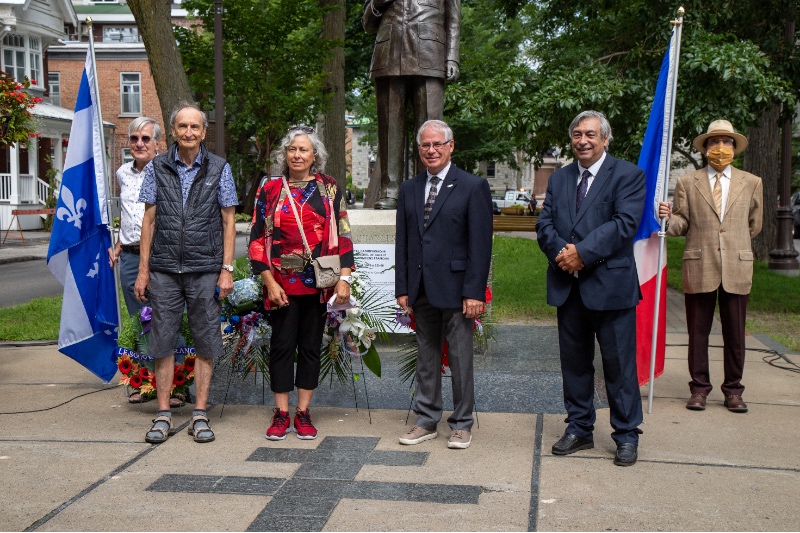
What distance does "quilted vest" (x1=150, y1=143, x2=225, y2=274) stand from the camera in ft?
18.8

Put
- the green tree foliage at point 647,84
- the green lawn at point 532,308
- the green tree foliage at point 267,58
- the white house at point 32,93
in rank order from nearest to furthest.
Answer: the green lawn at point 532,308, the green tree foliage at point 647,84, the green tree foliage at point 267,58, the white house at point 32,93

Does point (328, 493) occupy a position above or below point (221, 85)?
below

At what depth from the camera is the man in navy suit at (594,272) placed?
5.19 m

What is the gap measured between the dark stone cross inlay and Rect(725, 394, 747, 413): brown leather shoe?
95.2 inches

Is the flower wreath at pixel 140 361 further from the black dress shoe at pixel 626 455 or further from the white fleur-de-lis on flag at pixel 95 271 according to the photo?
the black dress shoe at pixel 626 455

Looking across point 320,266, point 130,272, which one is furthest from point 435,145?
point 130,272

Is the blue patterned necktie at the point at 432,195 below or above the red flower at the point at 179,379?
above

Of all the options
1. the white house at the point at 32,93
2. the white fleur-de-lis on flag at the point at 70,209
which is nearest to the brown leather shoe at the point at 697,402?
the white fleur-de-lis on flag at the point at 70,209

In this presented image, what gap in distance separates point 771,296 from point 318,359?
372 inches

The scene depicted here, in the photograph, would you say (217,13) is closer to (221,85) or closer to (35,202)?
(221,85)

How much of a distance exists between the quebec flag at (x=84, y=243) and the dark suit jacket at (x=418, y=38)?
286cm

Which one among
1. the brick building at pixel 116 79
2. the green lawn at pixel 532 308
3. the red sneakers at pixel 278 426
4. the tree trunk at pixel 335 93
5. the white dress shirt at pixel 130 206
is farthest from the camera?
the brick building at pixel 116 79

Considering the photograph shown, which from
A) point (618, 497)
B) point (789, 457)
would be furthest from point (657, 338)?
point (618, 497)

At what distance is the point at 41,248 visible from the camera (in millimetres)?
24156
